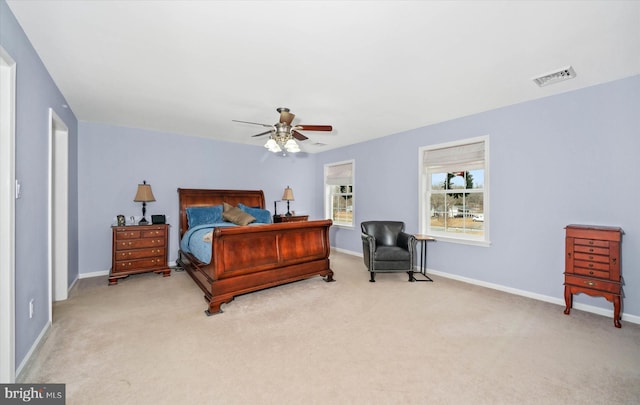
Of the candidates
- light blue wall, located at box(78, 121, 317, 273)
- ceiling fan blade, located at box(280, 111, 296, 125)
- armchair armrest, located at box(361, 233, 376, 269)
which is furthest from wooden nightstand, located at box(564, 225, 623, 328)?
light blue wall, located at box(78, 121, 317, 273)

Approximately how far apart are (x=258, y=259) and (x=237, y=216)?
184cm

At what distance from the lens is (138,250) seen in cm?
425

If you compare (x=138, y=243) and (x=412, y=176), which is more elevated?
(x=412, y=176)

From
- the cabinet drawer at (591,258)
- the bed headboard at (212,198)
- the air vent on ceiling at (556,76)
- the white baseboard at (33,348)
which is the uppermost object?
the air vent on ceiling at (556,76)

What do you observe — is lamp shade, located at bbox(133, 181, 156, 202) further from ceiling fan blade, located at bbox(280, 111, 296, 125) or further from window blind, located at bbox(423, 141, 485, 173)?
window blind, located at bbox(423, 141, 485, 173)

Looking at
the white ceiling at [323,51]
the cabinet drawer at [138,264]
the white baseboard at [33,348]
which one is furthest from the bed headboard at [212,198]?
the white baseboard at [33,348]

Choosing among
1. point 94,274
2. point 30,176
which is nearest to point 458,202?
point 30,176

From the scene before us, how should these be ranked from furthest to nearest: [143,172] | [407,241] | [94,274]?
[143,172] < [94,274] < [407,241]

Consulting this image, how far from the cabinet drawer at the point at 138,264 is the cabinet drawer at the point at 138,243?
8.7 inches

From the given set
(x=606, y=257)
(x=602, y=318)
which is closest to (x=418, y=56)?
(x=606, y=257)

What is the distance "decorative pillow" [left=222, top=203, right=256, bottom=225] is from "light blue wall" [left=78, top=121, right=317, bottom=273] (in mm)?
802

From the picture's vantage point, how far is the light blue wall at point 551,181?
282 cm

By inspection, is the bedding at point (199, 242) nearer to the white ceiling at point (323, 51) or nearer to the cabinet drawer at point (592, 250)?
the white ceiling at point (323, 51)

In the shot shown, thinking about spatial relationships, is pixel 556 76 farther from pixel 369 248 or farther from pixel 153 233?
pixel 153 233
